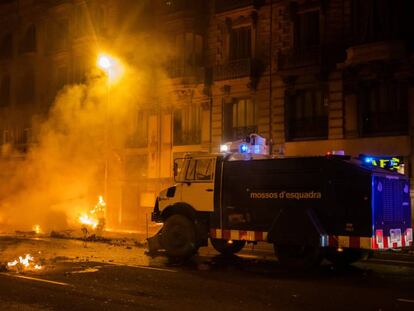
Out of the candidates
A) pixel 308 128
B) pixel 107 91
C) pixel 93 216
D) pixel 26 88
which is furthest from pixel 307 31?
pixel 26 88

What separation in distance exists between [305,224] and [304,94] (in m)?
13.6

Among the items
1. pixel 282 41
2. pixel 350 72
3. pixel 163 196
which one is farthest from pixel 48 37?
pixel 163 196

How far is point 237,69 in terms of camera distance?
25625 millimetres

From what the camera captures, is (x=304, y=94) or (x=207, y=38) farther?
(x=207, y=38)

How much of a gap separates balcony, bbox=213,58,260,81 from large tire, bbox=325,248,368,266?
46.2ft

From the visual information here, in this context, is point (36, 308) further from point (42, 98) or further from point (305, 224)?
point (42, 98)

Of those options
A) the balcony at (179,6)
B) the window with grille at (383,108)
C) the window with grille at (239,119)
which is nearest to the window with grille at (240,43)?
the window with grille at (239,119)

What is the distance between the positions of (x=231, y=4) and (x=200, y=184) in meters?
15.1

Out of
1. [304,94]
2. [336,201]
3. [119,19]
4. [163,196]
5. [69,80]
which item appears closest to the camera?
[336,201]

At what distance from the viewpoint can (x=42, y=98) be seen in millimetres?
35250

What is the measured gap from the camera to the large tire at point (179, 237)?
12.9 metres

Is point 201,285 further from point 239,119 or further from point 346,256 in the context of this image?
point 239,119

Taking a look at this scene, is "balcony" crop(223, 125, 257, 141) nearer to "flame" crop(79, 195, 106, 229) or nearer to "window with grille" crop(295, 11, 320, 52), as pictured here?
"window with grille" crop(295, 11, 320, 52)

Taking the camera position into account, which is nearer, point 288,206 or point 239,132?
point 288,206
